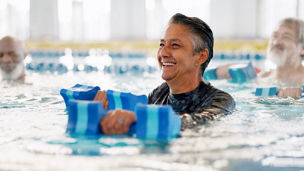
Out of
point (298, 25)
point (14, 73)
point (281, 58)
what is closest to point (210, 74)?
point (281, 58)

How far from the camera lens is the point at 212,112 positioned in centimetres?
238

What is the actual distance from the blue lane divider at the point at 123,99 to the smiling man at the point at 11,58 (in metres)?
3.09

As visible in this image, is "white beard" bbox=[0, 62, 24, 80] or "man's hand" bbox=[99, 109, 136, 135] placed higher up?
"white beard" bbox=[0, 62, 24, 80]

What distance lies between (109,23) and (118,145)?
46.2ft

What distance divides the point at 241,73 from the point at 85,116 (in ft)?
12.3

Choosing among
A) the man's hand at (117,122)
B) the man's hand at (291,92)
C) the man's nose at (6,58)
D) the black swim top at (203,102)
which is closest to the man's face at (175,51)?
the black swim top at (203,102)

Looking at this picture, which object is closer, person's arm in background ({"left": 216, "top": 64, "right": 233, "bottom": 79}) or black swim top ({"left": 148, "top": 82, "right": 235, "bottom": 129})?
black swim top ({"left": 148, "top": 82, "right": 235, "bottom": 129})

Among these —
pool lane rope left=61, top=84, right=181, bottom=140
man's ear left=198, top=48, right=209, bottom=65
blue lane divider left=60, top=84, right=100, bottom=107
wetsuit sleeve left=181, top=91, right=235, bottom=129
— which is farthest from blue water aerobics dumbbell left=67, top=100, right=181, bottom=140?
blue lane divider left=60, top=84, right=100, bottom=107

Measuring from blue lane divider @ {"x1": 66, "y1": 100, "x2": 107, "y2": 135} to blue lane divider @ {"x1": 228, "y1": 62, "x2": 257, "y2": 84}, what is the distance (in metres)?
3.63

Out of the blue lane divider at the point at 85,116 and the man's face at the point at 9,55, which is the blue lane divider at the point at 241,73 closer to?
the man's face at the point at 9,55

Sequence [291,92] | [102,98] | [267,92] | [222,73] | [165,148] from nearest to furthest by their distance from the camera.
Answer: [165,148] < [102,98] < [291,92] < [267,92] < [222,73]

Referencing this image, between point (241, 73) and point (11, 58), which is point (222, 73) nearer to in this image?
point (241, 73)

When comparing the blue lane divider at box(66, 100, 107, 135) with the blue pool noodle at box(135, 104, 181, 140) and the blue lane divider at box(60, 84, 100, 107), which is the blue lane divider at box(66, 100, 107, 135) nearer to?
the blue pool noodle at box(135, 104, 181, 140)

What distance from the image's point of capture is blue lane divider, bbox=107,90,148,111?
2592mm
